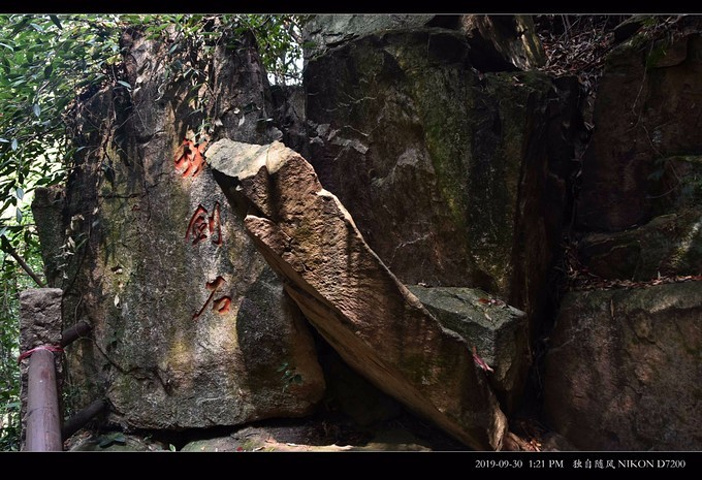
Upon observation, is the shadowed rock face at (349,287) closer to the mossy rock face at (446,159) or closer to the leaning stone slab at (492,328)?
the leaning stone slab at (492,328)

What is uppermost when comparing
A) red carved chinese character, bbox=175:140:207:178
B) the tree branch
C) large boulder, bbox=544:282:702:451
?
red carved chinese character, bbox=175:140:207:178

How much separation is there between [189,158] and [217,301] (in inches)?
38.1

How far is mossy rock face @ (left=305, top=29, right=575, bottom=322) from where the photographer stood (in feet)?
10.3

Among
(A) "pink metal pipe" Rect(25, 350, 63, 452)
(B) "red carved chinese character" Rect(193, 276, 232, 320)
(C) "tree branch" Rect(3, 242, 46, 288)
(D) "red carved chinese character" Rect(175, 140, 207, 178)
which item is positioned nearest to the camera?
(A) "pink metal pipe" Rect(25, 350, 63, 452)

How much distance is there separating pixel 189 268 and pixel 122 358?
0.76m

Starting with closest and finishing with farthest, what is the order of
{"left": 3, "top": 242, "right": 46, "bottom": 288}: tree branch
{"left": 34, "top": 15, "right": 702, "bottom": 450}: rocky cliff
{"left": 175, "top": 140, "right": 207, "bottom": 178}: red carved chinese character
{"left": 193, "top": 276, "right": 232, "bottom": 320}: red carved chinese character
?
{"left": 34, "top": 15, "right": 702, "bottom": 450}: rocky cliff, {"left": 193, "top": 276, "right": 232, "bottom": 320}: red carved chinese character, {"left": 175, "top": 140, "right": 207, "bottom": 178}: red carved chinese character, {"left": 3, "top": 242, "right": 46, "bottom": 288}: tree branch

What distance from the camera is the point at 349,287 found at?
245 centimetres

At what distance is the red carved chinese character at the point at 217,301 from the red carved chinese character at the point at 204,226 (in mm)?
237

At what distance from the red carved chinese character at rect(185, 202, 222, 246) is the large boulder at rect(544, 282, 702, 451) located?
212 centimetres

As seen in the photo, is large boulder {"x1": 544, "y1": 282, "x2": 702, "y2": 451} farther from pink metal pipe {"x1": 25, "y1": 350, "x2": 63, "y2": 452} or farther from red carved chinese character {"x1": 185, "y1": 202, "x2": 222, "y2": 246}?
pink metal pipe {"x1": 25, "y1": 350, "x2": 63, "y2": 452}

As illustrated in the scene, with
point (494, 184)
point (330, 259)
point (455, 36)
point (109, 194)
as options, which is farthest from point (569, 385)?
point (109, 194)

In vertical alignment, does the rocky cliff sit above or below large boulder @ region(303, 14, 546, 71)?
below

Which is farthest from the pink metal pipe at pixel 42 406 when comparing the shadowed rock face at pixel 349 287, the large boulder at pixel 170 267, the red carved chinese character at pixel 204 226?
the shadowed rock face at pixel 349 287

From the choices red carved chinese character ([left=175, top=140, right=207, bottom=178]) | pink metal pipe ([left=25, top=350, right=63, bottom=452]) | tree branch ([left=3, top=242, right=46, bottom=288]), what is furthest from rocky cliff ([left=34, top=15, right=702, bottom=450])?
pink metal pipe ([left=25, top=350, right=63, bottom=452])
